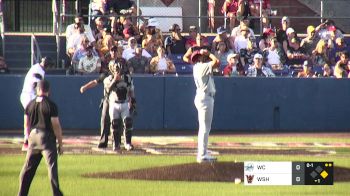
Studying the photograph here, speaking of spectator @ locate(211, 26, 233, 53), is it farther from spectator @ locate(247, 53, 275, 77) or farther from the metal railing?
the metal railing

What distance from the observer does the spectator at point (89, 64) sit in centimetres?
2862

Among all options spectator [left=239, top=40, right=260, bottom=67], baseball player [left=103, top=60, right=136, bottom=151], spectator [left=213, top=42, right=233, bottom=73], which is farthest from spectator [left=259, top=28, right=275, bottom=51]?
baseball player [left=103, top=60, right=136, bottom=151]

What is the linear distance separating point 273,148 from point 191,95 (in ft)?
18.5

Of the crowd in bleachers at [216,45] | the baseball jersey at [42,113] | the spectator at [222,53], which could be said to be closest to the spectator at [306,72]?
the crowd in bleachers at [216,45]

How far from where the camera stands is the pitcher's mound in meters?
18.5

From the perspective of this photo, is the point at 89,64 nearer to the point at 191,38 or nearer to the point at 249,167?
the point at 191,38

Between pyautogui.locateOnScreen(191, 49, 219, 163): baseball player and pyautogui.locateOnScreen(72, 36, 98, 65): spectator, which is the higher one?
pyautogui.locateOnScreen(72, 36, 98, 65): spectator

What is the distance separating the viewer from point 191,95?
29375 mm

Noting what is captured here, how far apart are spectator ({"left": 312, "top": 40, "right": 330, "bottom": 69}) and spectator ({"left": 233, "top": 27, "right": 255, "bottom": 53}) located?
6.29 ft

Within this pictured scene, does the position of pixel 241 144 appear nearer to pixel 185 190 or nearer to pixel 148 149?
pixel 148 149

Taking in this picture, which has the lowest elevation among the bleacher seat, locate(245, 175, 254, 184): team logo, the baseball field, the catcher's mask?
the baseball field

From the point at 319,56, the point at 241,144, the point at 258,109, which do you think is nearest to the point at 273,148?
the point at 241,144
